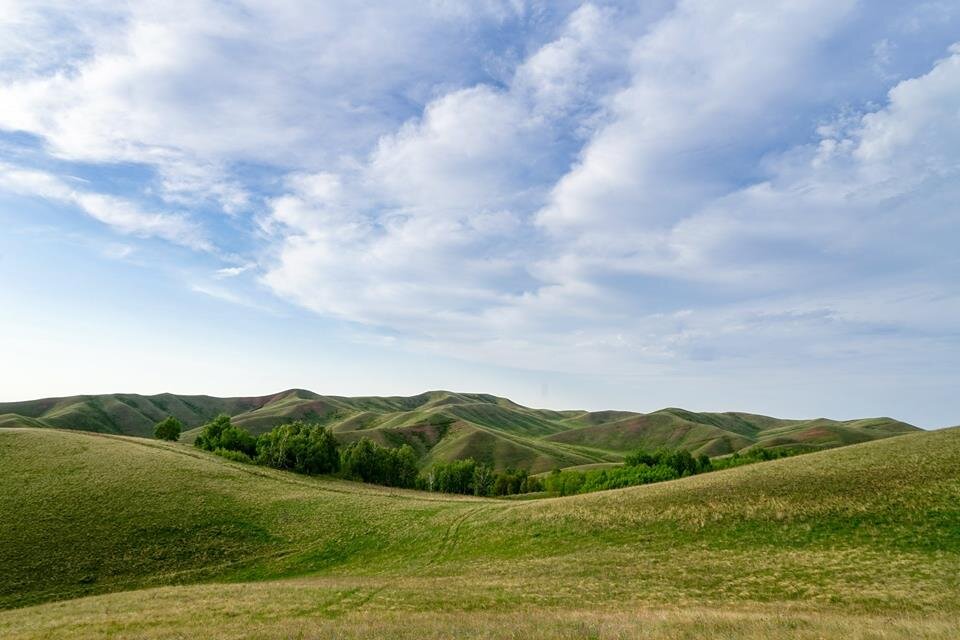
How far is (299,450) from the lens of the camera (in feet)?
302

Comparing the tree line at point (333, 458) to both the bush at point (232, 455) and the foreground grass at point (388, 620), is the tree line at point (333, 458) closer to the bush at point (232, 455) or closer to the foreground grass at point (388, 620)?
the bush at point (232, 455)

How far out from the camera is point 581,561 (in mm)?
32562

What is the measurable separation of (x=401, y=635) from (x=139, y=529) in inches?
1525

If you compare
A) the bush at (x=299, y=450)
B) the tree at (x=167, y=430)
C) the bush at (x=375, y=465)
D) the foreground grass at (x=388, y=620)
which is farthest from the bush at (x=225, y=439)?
the foreground grass at (x=388, y=620)

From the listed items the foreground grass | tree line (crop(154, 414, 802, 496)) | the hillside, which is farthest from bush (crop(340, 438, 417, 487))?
the foreground grass

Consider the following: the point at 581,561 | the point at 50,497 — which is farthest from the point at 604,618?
the point at 50,497

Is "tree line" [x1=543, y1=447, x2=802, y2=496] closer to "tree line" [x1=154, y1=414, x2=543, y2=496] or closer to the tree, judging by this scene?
"tree line" [x1=154, y1=414, x2=543, y2=496]

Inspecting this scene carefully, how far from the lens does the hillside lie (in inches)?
767

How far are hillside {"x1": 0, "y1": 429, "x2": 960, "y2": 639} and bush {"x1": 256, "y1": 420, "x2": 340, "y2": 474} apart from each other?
96.7ft

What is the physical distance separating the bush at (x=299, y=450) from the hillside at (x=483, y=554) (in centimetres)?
2948

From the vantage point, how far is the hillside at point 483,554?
19.5 m

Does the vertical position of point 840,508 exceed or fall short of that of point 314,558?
it exceeds it

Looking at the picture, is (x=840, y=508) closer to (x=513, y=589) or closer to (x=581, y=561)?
(x=581, y=561)

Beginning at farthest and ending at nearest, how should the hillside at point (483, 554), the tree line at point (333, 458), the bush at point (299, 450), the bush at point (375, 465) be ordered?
the bush at point (375, 465) < the tree line at point (333, 458) < the bush at point (299, 450) < the hillside at point (483, 554)
